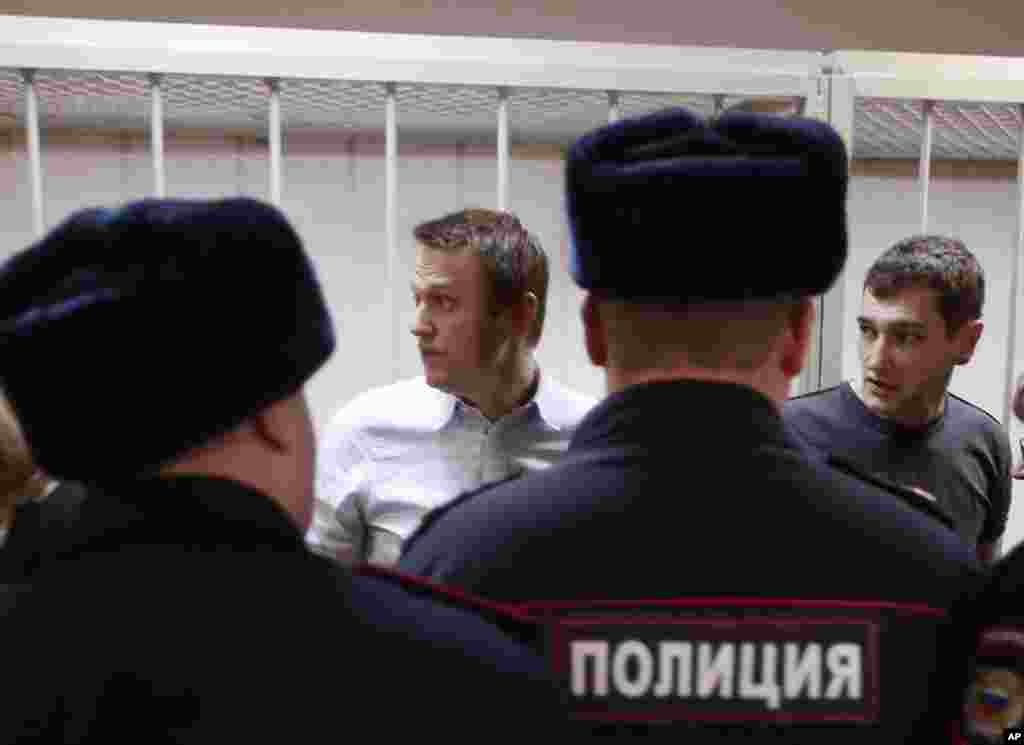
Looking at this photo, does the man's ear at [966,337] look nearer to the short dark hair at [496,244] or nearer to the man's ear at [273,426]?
the short dark hair at [496,244]

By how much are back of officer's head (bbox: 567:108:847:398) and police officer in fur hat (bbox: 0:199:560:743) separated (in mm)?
208

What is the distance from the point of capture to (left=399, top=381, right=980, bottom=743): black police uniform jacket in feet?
1.88

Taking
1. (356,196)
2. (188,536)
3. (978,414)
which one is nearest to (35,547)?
(188,536)

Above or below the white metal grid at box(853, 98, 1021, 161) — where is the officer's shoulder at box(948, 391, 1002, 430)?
below

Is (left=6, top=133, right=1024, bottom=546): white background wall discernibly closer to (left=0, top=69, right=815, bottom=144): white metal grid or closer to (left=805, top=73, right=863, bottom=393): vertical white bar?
(left=0, top=69, right=815, bottom=144): white metal grid

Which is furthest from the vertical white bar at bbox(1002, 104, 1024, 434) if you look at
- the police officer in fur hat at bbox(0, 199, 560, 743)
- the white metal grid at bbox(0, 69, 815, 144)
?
the police officer in fur hat at bbox(0, 199, 560, 743)

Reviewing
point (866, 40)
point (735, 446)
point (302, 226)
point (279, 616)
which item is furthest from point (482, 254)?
point (866, 40)

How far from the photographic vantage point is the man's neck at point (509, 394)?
131cm

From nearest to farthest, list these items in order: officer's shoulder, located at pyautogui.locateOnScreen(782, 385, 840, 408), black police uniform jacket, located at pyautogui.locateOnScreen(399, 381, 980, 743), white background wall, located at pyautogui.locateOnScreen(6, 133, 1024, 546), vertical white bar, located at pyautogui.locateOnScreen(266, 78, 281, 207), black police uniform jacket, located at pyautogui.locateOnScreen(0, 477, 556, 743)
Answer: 1. black police uniform jacket, located at pyautogui.locateOnScreen(0, 477, 556, 743)
2. black police uniform jacket, located at pyautogui.locateOnScreen(399, 381, 980, 743)
3. vertical white bar, located at pyautogui.locateOnScreen(266, 78, 281, 207)
4. officer's shoulder, located at pyautogui.locateOnScreen(782, 385, 840, 408)
5. white background wall, located at pyautogui.locateOnScreen(6, 133, 1024, 546)

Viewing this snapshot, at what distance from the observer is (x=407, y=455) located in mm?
1293

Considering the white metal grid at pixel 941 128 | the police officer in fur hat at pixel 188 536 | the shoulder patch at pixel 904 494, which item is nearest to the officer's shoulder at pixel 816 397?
the white metal grid at pixel 941 128

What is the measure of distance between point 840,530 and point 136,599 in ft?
1.34

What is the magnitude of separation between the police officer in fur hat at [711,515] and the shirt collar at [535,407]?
0.67 metres

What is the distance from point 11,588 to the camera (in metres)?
0.48
